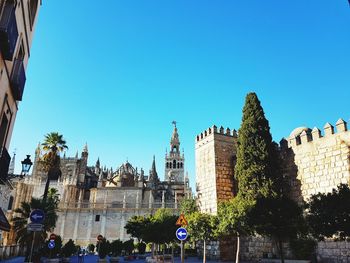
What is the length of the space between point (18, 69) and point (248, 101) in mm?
14925

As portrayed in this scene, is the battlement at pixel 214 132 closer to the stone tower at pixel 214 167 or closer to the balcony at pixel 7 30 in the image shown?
the stone tower at pixel 214 167

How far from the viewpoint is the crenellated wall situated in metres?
15.9

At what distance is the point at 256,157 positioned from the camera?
1838 cm

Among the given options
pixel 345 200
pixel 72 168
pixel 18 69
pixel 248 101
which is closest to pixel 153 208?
pixel 72 168

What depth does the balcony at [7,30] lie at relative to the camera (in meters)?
6.21

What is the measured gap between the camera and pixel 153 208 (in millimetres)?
45938

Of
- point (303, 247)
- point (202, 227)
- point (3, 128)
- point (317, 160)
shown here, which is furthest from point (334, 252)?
point (3, 128)

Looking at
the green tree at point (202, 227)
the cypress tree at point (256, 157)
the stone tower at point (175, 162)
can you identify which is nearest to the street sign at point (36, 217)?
the green tree at point (202, 227)

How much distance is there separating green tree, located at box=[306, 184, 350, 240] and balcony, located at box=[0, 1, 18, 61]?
11.4m

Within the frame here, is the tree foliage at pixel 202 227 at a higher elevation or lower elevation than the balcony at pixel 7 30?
lower

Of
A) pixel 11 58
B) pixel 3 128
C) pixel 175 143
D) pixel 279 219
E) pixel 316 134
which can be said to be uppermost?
pixel 175 143

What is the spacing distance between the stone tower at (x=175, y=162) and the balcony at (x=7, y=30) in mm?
69204

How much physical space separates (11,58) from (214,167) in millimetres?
15676

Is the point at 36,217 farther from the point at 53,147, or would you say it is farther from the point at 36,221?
the point at 53,147
